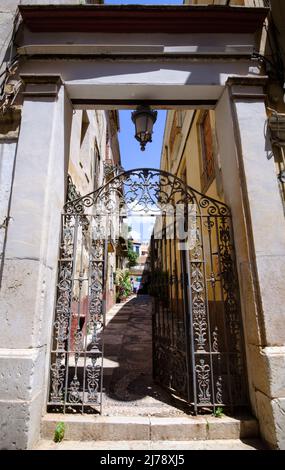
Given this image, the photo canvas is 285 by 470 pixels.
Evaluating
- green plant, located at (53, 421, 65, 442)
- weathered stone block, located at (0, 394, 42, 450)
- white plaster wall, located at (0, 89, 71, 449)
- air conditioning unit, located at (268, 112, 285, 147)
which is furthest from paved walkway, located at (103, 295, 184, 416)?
air conditioning unit, located at (268, 112, 285, 147)

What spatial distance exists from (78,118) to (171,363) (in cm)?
553

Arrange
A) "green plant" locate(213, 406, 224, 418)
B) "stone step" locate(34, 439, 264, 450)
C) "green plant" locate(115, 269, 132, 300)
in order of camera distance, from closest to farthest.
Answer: "stone step" locate(34, 439, 264, 450) < "green plant" locate(213, 406, 224, 418) < "green plant" locate(115, 269, 132, 300)

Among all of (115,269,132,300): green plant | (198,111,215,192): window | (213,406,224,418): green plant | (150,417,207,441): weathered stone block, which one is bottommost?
(150,417,207,441): weathered stone block

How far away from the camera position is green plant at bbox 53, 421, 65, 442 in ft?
8.96

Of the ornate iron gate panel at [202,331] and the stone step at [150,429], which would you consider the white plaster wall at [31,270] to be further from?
the ornate iron gate panel at [202,331]

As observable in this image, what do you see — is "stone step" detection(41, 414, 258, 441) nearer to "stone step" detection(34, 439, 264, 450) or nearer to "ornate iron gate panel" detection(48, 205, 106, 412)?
"stone step" detection(34, 439, 264, 450)

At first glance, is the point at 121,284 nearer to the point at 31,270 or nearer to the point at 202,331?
Answer: the point at 202,331

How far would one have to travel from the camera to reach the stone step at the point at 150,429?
2775 millimetres

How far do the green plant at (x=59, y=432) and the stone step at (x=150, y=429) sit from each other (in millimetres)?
36

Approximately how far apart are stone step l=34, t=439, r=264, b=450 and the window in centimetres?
542

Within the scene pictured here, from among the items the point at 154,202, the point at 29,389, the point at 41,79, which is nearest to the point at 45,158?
the point at 41,79

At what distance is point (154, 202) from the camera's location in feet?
12.2

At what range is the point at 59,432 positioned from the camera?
2.74m

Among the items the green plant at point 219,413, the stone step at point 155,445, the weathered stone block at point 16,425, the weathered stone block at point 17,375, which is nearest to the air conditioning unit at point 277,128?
the green plant at point 219,413
